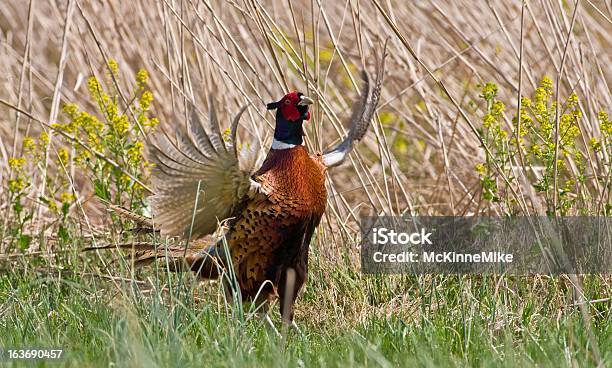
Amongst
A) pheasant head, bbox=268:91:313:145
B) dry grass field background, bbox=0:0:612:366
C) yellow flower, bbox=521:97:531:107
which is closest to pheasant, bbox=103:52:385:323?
pheasant head, bbox=268:91:313:145

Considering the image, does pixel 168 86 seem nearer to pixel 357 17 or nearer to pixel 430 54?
pixel 430 54

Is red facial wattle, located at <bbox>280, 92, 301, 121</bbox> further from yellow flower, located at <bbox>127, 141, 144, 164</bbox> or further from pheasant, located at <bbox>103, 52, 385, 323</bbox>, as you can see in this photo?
yellow flower, located at <bbox>127, 141, 144, 164</bbox>

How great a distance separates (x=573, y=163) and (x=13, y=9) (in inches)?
173

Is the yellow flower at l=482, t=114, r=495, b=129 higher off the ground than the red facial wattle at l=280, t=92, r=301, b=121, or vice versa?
the red facial wattle at l=280, t=92, r=301, b=121

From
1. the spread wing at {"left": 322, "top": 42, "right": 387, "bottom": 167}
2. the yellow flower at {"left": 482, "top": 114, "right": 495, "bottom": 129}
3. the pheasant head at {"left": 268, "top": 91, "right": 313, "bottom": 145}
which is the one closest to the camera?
the pheasant head at {"left": 268, "top": 91, "right": 313, "bottom": 145}

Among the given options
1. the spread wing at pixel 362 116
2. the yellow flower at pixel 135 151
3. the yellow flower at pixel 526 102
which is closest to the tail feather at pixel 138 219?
the yellow flower at pixel 135 151

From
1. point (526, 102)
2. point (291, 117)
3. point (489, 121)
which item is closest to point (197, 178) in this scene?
point (291, 117)

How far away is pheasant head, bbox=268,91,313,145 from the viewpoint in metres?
3.71

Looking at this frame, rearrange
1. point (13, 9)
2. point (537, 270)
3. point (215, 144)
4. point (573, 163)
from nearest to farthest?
point (215, 144) → point (537, 270) → point (573, 163) → point (13, 9)

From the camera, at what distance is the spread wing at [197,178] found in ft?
11.2

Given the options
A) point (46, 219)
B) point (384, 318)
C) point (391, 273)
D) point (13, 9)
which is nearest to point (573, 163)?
point (391, 273)

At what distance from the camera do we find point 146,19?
207 inches

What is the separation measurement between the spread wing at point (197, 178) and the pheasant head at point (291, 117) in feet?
0.53

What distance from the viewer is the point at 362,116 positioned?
4.09m
